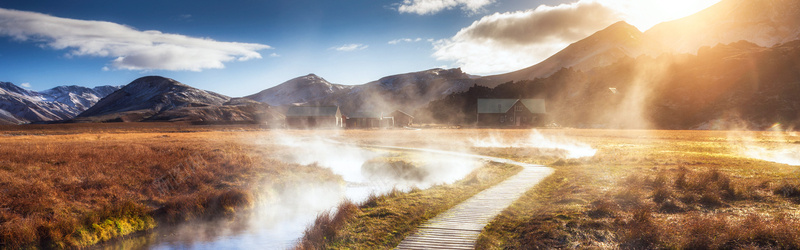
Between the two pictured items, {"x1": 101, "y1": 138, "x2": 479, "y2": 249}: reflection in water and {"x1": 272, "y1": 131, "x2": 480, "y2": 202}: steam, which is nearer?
{"x1": 101, "y1": 138, "x2": 479, "y2": 249}: reflection in water

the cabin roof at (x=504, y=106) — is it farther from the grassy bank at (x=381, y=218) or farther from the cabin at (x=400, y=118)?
the grassy bank at (x=381, y=218)

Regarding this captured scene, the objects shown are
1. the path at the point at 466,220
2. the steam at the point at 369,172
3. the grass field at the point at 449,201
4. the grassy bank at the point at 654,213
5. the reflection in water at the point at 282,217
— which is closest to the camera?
the grassy bank at the point at 654,213

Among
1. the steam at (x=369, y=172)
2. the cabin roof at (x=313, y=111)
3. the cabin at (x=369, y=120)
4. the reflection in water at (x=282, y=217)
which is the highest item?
the cabin roof at (x=313, y=111)

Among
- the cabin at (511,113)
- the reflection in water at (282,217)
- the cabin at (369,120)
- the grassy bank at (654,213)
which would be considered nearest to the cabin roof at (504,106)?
the cabin at (511,113)

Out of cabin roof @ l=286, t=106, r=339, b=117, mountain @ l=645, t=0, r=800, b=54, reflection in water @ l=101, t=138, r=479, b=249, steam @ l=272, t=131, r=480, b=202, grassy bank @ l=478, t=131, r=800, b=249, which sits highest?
mountain @ l=645, t=0, r=800, b=54

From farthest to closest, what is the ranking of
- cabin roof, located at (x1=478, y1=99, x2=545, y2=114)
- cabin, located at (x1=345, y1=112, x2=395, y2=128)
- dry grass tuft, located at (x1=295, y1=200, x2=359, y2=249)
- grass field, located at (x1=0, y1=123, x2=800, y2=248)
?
1. cabin, located at (x1=345, y1=112, x2=395, y2=128)
2. cabin roof, located at (x1=478, y1=99, x2=545, y2=114)
3. dry grass tuft, located at (x1=295, y1=200, x2=359, y2=249)
4. grass field, located at (x1=0, y1=123, x2=800, y2=248)

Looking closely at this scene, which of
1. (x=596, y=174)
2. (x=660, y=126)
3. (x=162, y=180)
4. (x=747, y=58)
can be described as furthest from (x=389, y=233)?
(x=747, y=58)

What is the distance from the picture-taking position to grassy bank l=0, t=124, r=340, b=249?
1315cm

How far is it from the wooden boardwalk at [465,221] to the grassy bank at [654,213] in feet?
1.39

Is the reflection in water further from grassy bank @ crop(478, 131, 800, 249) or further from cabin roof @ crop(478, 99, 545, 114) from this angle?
cabin roof @ crop(478, 99, 545, 114)

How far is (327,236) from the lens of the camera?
1205cm

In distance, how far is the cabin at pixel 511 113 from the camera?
96.8 m

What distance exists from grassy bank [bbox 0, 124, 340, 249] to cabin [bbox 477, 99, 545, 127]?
260ft

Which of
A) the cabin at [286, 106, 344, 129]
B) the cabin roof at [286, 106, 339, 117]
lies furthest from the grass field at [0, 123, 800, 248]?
the cabin roof at [286, 106, 339, 117]
